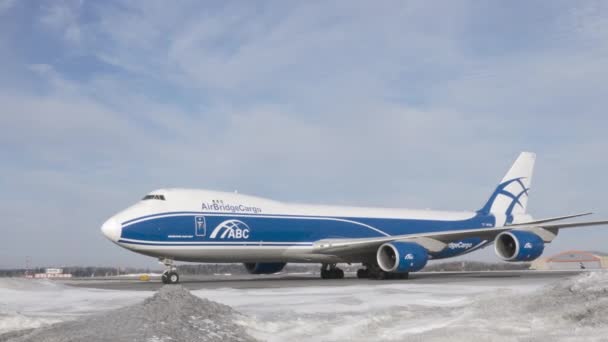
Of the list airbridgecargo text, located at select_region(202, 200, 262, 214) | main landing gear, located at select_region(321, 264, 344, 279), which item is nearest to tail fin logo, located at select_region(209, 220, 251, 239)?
airbridgecargo text, located at select_region(202, 200, 262, 214)

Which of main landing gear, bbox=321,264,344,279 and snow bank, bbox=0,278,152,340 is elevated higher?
main landing gear, bbox=321,264,344,279

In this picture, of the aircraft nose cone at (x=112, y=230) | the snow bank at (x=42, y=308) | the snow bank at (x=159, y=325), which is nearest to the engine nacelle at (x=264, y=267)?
the aircraft nose cone at (x=112, y=230)

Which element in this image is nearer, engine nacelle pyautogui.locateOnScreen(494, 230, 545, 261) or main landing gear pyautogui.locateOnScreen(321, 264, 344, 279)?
engine nacelle pyautogui.locateOnScreen(494, 230, 545, 261)

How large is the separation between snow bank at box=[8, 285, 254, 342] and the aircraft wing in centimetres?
1520

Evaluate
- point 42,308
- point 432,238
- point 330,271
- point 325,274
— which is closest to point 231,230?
point 325,274

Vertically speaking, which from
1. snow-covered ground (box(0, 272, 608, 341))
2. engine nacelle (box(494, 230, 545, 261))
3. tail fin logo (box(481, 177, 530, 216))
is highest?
tail fin logo (box(481, 177, 530, 216))

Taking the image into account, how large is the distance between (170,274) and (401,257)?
312 inches

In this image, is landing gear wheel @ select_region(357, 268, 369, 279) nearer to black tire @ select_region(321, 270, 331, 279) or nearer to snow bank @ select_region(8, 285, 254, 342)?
black tire @ select_region(321, 270, 331, 279)

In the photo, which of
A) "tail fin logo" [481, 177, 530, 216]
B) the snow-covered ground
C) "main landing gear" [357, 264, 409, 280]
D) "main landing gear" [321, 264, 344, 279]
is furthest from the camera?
"tail fin logo" [481, 177, 530, 216]

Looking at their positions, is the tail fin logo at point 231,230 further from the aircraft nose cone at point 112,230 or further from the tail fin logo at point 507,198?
the tail fin logo at point 507,198

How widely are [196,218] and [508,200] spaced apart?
1802cm

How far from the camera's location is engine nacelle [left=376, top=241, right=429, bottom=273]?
2033 centimetres

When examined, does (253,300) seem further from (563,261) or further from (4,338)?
(563,261)

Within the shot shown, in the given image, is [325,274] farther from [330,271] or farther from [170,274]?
[170,274]
